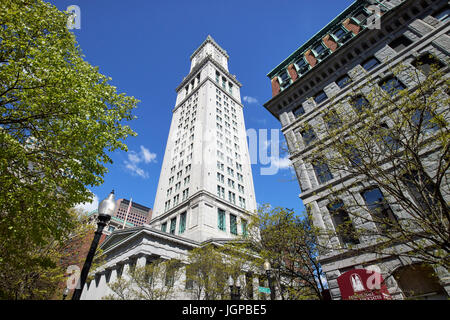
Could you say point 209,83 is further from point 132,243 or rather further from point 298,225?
point 298,225

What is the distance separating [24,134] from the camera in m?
9.84

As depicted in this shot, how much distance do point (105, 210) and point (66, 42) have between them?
9733 mm

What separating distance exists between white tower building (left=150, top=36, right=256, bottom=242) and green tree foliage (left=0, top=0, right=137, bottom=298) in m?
26.0

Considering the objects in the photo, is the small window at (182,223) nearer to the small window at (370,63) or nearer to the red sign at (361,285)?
the red sign at (361,285)

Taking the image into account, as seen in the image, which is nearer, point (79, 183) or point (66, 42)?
point (79, 183)

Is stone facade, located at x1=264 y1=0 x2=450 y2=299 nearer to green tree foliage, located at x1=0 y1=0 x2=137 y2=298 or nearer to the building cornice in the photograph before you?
green tree foliage, located at x1=0 y1=0 x2=137 y2=298

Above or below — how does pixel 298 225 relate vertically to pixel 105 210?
above

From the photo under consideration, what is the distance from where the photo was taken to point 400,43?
65.2 feet

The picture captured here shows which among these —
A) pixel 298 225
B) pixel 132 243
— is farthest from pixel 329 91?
pixel 132 243

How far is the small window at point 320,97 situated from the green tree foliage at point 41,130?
65.9 feet

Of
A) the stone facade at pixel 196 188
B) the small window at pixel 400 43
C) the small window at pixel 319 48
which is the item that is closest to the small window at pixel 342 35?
the small window at pixel 319 48

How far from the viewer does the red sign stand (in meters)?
12.5

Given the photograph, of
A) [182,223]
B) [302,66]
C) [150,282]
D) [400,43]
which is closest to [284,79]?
[302,66]

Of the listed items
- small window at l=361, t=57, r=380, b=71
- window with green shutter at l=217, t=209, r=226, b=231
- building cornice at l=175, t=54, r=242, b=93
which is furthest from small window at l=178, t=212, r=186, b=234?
building cornice at l=175, t=54, r=242, b=93
